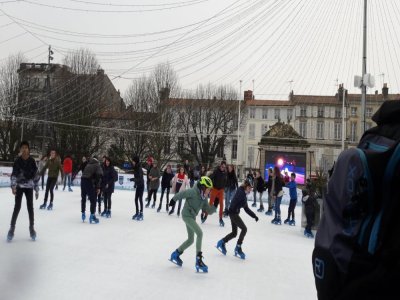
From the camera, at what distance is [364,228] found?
111cm

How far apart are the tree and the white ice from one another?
74.7ft

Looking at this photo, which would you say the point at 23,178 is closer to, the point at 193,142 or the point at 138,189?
the point at 138,189

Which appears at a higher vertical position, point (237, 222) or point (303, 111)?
point (303, 111)

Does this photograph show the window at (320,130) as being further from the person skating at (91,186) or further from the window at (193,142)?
the person skating at (91,186)

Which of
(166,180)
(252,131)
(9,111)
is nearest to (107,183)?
(166,180)

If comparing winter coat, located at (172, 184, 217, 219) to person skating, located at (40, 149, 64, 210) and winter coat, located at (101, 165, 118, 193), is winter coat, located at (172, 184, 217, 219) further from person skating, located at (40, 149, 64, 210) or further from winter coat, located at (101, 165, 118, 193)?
person skating, located at (40, 149, 64, 210)

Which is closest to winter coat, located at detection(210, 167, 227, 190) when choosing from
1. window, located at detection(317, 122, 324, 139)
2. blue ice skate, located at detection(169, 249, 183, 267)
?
blue ice skate, located at detection(169, 249, 183, 267)

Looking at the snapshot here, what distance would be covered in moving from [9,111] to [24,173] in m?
26.8

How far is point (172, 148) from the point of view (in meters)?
41.3

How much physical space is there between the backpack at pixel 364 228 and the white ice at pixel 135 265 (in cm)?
421

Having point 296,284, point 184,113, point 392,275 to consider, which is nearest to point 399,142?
point 392,275

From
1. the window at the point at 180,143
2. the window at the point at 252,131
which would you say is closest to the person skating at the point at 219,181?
the window at the point at 180,143

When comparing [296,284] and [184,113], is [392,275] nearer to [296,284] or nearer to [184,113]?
[296,284]

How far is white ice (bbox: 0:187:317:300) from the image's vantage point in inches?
202
